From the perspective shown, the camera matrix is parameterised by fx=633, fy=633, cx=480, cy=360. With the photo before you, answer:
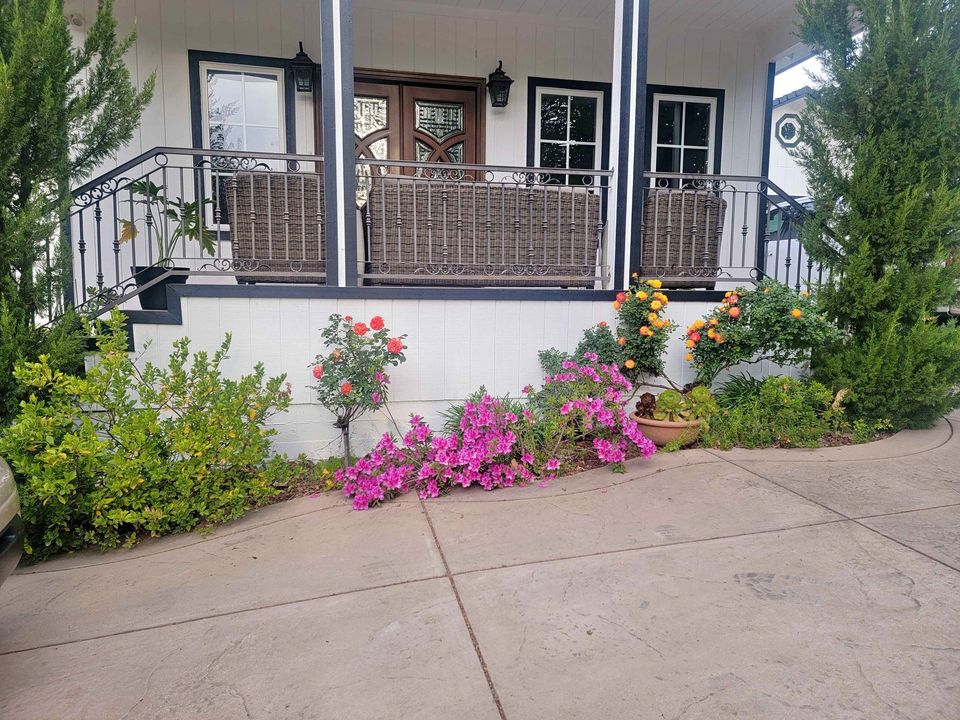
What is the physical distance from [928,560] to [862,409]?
214cm

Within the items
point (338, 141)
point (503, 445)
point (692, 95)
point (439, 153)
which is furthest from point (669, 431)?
point (692, 95)

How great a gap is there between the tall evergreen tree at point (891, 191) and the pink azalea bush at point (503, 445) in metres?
1.88

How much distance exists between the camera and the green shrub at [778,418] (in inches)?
170

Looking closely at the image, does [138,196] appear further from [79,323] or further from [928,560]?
[928,560]

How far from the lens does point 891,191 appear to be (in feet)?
14.8

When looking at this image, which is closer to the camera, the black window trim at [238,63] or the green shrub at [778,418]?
the green shrub at [778,418]

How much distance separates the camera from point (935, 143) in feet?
14.2

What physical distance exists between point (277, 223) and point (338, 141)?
71 cm

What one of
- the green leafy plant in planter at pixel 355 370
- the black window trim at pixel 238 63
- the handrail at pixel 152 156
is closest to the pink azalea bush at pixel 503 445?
the green leafy plant in planter at pixel 355 370

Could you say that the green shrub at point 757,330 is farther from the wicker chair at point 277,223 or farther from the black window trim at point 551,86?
the wicker chair at point 277,223

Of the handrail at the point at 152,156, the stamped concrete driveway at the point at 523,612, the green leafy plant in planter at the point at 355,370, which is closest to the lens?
the stamped concrete driveway at the point at 523,612

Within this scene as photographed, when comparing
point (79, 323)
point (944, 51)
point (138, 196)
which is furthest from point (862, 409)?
point (138, 196)

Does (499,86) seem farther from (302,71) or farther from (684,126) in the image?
(684,126)

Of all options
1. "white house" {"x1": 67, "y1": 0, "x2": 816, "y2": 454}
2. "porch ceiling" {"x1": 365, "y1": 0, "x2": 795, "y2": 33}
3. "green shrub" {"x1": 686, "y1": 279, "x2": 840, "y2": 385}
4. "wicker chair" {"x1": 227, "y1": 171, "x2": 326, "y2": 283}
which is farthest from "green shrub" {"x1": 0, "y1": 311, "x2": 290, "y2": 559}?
Answer: "porch ceiling" {"x1": 365, "y1": 0, "x2": 795, "y2": 33}
